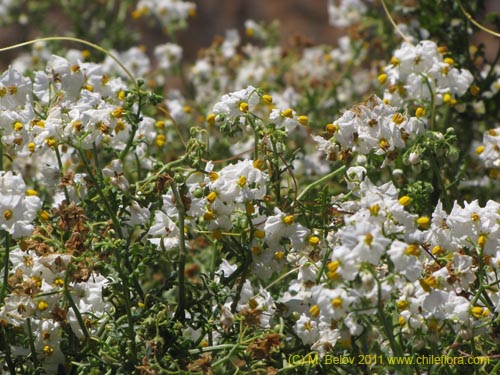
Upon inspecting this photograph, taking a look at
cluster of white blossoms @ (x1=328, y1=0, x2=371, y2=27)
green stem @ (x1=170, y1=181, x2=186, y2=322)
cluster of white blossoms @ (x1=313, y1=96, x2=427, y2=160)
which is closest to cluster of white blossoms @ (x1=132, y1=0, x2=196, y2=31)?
cluster of white blossoms @ (x1=328, y1=0, x2=371, y2=27)

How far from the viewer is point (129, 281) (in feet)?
7.80

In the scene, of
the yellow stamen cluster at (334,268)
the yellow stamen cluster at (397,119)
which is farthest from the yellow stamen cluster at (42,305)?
the yellow stamen cluster at (397,119)

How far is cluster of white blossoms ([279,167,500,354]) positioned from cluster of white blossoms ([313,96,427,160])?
73mm

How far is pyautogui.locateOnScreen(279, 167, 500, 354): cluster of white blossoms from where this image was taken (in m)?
1.92

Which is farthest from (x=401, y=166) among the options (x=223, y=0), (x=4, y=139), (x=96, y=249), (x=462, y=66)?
(x=223, y=0)

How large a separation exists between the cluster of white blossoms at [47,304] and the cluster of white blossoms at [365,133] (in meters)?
0.72

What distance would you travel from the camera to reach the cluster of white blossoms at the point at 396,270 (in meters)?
1.92

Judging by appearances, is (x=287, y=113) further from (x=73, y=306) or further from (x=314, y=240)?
(x=73, y=306)

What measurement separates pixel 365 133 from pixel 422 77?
1.97 ft

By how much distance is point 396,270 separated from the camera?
197 cm

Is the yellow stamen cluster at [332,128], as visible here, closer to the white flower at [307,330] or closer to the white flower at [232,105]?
the white flower at [232,105]

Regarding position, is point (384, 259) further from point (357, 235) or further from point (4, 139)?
point (4, 139)

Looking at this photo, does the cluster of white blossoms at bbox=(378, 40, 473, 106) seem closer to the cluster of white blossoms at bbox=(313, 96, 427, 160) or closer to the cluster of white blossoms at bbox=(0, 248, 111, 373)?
the cluster of white blossoms at bbox=(313, 96, 427, 160)

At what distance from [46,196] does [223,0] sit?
516 cm
